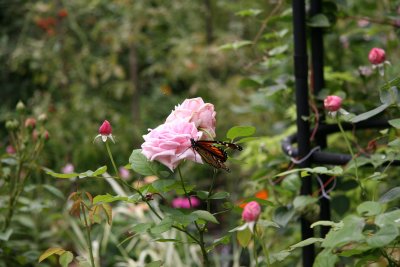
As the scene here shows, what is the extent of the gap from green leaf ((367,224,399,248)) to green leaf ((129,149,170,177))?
1.05 feet

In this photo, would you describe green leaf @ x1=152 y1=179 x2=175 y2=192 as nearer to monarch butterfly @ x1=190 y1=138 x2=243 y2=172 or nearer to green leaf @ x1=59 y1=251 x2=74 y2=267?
monarch butterfly @ x1=190 y1=138 x2=243 y2=172

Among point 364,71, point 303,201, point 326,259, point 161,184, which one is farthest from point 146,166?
point 364,71

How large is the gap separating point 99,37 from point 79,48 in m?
0.21

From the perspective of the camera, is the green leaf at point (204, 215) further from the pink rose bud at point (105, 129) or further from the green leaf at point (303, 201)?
the green leaf at point (303, 201)

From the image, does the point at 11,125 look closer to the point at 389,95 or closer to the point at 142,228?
the point at 142,228

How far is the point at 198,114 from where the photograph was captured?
0.87m

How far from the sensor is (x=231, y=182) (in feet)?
10.6

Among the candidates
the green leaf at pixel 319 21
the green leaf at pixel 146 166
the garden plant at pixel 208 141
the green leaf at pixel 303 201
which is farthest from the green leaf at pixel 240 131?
the green leaf at pixel 319 21

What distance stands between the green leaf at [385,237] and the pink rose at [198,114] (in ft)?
0.95

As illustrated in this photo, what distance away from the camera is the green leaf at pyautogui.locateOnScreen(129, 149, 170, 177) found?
0.88m

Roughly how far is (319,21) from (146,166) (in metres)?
0.66

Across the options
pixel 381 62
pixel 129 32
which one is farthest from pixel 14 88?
pixel 381 62

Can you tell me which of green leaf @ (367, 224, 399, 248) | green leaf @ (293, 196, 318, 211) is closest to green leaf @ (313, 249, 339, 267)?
green leaf @ (367, 224, 399, 248)

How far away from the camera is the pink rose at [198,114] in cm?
87
